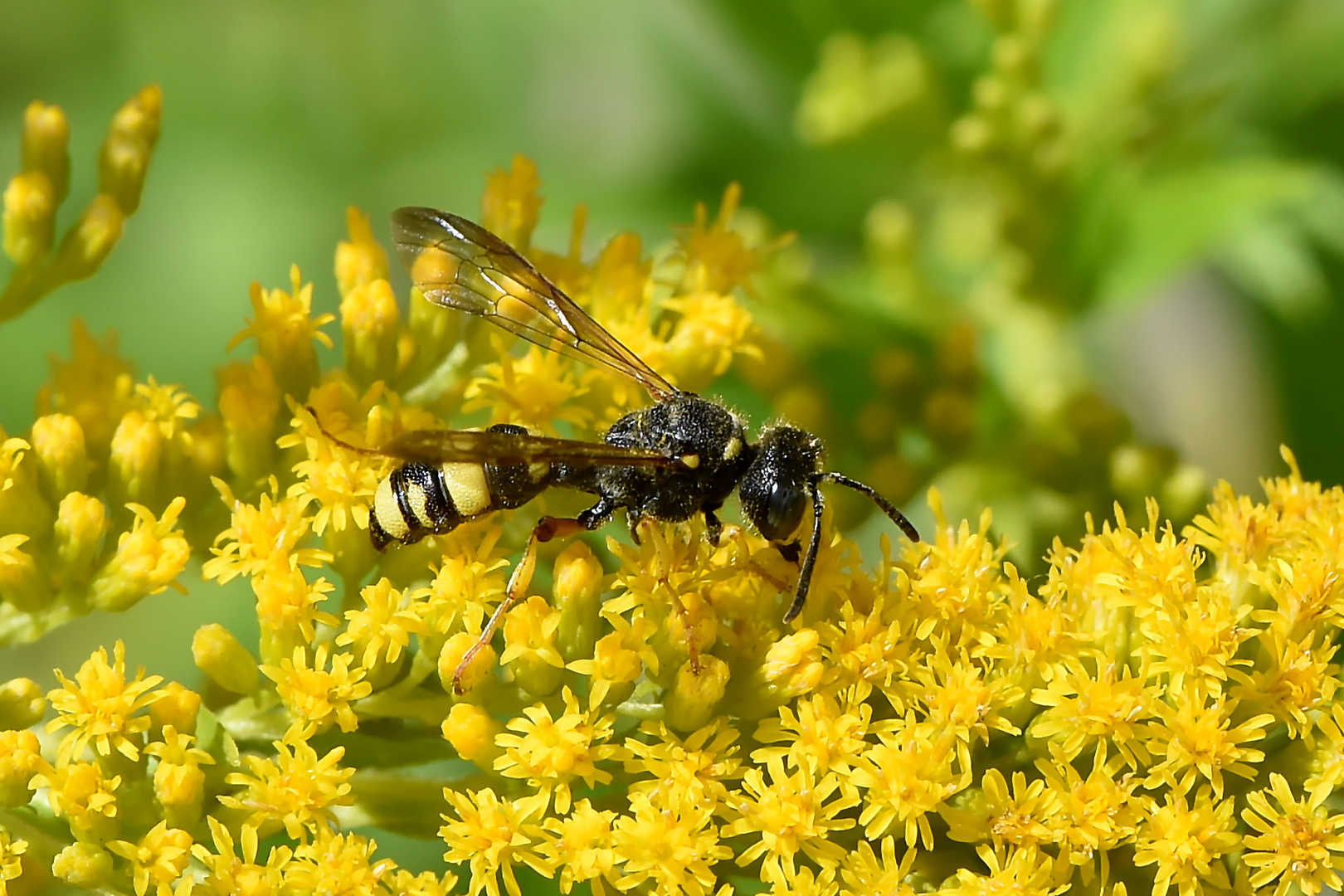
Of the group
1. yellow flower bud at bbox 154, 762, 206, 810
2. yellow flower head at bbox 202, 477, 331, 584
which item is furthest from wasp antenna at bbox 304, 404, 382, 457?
yellow flower bud at bbox 154, 762, 206, 810

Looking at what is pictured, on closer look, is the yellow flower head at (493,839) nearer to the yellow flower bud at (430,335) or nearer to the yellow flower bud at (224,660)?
the yellow flower bud at (224,660)

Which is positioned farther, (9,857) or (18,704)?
(18,704)

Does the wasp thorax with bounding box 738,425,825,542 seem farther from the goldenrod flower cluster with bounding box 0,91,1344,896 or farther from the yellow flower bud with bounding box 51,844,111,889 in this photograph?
the yellow flower bud with bounding box 51,844,111,889

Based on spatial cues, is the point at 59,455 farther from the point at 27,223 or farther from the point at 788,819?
the point at 788,819

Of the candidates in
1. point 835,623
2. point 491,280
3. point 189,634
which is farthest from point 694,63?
point 835,623

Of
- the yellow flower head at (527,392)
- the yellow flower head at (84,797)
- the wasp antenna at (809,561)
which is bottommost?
the yellow flower head at (84,797)

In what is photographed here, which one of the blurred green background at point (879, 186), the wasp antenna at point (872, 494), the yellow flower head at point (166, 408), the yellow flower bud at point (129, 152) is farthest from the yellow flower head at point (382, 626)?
the blurred green background at point (879, 186)

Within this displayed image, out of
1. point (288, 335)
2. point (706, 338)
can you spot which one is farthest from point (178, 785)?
point (706, 338)
